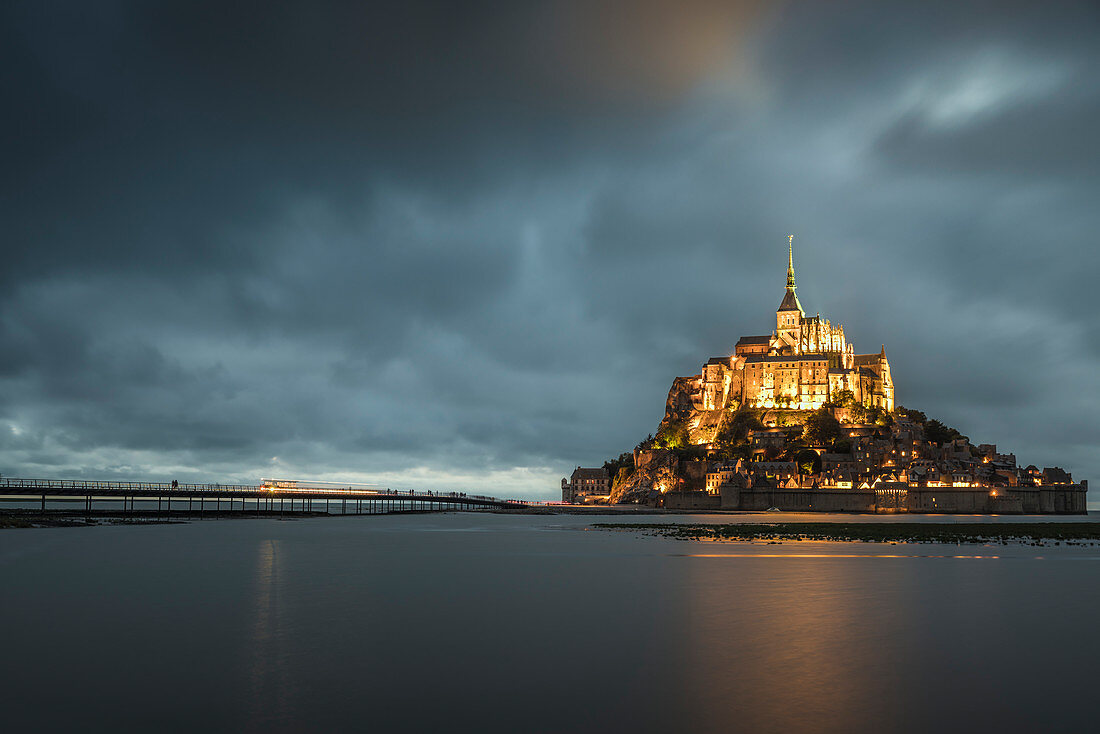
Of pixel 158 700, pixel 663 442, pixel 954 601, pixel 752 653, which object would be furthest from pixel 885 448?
pixel 158 700

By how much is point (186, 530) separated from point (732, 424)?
10510 centimetres

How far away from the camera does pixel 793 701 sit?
1260 centimetres

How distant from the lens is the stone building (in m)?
164

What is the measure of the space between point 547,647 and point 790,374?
457ft

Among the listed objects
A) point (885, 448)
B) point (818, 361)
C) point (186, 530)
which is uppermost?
point (818, 361)

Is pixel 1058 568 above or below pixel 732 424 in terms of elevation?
below

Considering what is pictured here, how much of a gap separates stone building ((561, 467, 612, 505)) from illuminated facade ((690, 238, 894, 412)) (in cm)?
2472

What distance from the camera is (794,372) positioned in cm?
14862

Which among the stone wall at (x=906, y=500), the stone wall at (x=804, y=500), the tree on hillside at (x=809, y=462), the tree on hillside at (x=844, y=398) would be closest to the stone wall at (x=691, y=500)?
the stone wall at (x=906, y=500)

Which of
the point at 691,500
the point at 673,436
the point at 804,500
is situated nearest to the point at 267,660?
the point at 804,500

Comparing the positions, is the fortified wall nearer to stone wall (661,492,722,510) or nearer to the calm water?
stone wall (661,492,722,510)

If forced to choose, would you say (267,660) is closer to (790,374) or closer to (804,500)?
(804,500)

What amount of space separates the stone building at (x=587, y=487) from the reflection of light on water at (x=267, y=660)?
139 m

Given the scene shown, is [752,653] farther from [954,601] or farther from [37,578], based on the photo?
[37,578]
